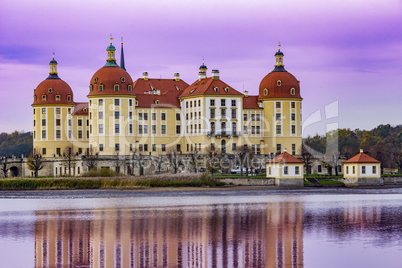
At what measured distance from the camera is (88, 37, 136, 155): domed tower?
105 m

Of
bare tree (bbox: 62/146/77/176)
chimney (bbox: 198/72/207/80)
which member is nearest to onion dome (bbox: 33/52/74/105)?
bare tree (bbox: 62/146/77/176)

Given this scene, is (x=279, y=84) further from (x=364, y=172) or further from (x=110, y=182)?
(x=110, y=182)

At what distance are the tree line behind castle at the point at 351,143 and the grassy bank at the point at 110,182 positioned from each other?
79.9 ft

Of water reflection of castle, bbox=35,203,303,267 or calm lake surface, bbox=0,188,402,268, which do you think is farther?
calm lake surface, bbox=0,188,402,268

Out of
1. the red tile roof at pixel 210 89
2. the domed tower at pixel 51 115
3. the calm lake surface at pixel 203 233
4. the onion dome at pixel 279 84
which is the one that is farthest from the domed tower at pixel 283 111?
the calm lake surface at pixel 203 233

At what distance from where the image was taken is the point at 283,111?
10944 centimetres

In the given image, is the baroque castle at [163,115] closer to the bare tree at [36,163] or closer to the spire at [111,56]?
the spire at [111,56]

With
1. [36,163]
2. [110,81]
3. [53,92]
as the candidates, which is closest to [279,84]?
[110,81]

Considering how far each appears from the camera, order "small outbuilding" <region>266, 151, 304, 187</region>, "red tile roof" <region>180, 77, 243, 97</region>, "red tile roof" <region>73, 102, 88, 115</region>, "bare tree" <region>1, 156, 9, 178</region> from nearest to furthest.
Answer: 1. "small outbuilding" <region>266, 151, 304, 187</region>
2. "bare tree" <region>1, 156, 9, 178</region>
3. "red tile roof" <region>180, 77, 243, 97</region>
4. "red tile roof" <region>73, 102, 88, 115</region>

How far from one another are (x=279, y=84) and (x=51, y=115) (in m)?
32.0

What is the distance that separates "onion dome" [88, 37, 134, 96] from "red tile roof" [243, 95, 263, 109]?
1564 centimetres

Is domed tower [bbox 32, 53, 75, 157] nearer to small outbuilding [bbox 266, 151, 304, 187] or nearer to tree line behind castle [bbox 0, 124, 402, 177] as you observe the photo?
tree line behind castle [bbox 0, 124, 402, 177]

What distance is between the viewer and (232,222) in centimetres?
4372

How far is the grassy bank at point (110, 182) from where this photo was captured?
265ft
